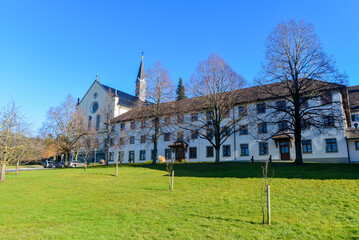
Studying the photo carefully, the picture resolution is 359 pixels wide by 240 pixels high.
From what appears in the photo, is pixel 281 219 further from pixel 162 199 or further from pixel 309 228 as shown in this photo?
pixel 162 199

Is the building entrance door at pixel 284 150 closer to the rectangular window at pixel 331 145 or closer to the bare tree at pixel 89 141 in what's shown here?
the rectangular window at pixel 331 145

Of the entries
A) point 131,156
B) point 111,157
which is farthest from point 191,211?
point 111,157

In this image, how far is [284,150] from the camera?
31109mm

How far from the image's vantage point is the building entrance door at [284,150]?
30.7 m

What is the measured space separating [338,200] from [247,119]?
23592mm

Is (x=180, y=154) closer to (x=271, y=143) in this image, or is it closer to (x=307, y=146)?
(x=271, y=143)

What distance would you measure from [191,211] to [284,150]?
24.9 meters

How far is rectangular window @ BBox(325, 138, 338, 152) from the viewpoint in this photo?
93.6ft

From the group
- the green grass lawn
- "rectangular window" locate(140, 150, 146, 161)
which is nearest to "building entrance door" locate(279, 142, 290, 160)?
the green grass lawn

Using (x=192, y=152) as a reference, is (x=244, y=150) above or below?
above

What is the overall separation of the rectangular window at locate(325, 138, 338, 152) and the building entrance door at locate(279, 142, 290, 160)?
4.27 metres

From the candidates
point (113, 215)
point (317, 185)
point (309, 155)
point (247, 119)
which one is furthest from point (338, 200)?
point (247, 119)

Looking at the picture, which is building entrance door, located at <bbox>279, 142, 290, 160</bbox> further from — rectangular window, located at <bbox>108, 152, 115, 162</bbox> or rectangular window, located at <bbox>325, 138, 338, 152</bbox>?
rectangular window, located at <bbox>108, 152, 115, 162</bbox>

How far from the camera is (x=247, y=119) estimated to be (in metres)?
34.1
